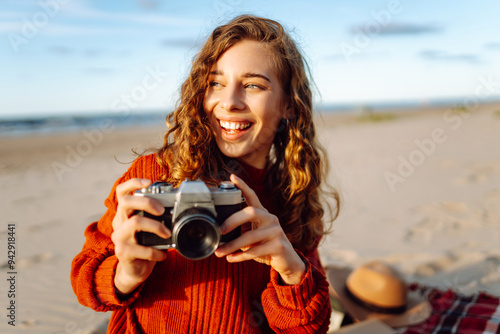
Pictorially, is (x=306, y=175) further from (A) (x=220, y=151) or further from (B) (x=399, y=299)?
(B) (x=399, y=299)

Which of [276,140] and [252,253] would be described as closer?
[252,253]

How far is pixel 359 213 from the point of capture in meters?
5.42

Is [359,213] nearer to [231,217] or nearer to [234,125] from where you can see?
[234,125]

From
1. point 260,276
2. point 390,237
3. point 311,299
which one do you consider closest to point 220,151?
point 260,276

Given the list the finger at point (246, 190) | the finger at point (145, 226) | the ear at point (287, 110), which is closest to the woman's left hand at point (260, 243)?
the finger at point (246, 190)

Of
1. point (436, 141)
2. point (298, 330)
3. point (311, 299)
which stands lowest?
point (298, 330)

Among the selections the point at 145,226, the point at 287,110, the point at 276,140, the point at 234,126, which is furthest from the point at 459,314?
the point at 145,226

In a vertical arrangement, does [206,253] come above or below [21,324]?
above

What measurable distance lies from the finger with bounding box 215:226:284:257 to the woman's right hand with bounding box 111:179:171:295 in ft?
0.65

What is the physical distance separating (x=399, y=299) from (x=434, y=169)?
16.9 feet

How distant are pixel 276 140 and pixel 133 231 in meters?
1.09

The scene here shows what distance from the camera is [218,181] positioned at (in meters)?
1.75

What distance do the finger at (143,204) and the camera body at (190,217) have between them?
0.02 metres

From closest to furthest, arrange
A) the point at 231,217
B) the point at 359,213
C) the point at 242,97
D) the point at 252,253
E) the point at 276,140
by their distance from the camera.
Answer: the point at 231,217 → the point at 252,253 → the point at 242,97 → the point at 276,140 → the point at 359,213
